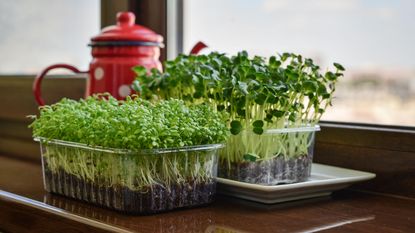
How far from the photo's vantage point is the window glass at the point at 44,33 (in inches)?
66.6

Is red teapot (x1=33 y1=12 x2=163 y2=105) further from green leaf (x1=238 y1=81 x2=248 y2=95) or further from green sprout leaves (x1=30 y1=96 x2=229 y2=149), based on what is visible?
green leaf (x1=238 y1=81 x2=248 y2=95)

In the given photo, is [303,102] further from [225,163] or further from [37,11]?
[37,11]

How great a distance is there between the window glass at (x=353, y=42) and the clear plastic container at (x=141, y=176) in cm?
36

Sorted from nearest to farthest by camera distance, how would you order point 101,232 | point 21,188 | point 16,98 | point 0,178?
1. point 101,232
2. point 21,188
3. point 0,178
4. point 16,98

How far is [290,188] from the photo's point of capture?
0.84 meters

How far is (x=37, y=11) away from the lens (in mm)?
1837

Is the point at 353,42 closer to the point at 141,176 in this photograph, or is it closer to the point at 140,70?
the point at 140,70

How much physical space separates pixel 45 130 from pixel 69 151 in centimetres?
6

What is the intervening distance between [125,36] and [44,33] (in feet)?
2.53

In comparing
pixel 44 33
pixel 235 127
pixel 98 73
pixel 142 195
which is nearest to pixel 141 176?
pixel 142 195

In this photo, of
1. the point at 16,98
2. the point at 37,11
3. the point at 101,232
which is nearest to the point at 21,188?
the point at 101,232

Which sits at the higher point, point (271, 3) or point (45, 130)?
point (271, 3)

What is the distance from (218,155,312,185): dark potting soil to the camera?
34.5 inches

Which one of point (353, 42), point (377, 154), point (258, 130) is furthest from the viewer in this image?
point (353, 42)
